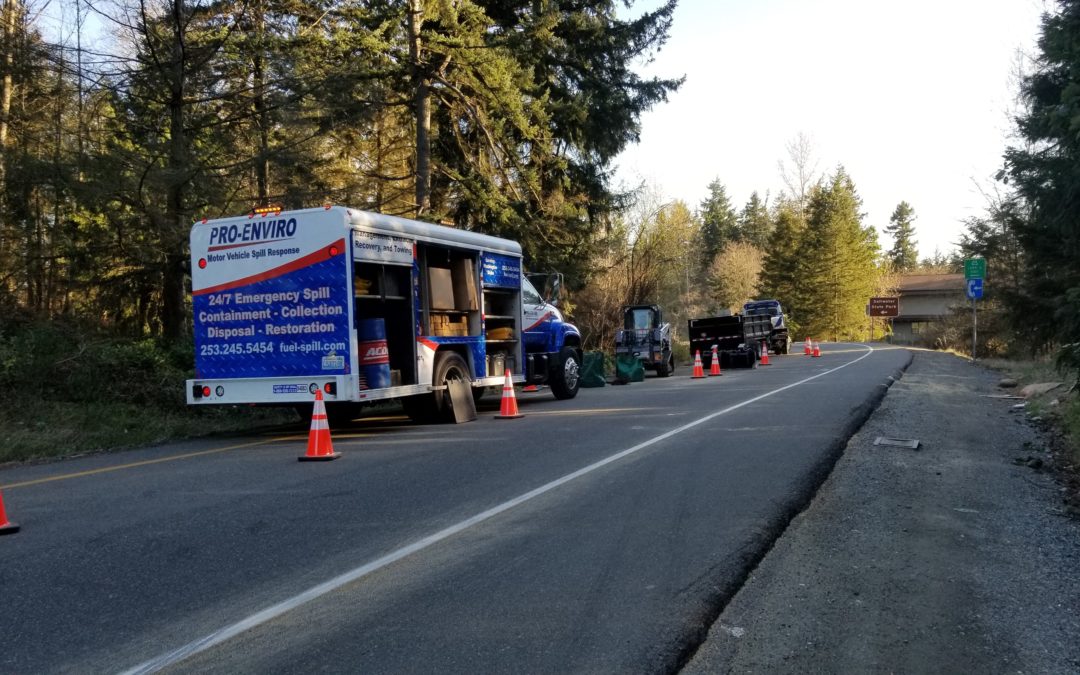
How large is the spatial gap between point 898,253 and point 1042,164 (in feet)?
419

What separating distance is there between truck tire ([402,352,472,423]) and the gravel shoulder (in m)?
A: 6.41

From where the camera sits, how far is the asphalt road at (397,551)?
13.2 ft

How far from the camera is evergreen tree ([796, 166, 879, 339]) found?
213ft

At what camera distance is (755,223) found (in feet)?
347

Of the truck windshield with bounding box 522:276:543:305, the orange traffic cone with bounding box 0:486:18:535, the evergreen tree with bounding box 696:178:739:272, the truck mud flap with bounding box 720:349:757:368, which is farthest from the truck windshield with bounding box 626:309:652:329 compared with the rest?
the evergreen tree with bounding box 696:178:739:272

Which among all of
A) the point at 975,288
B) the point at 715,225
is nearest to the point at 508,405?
the point at 975,288

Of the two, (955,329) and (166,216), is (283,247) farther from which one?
(955,329)

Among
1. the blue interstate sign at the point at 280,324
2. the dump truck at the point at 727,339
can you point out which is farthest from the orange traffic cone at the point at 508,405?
the dump truck at the point at 727,339

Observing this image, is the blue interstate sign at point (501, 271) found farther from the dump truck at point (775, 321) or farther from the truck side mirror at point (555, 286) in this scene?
the dump truck at point (775, 321)

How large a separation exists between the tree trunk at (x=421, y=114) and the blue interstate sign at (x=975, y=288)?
2182cm

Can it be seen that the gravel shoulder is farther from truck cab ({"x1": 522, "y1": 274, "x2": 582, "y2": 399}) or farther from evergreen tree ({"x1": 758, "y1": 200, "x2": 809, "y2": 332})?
evergreen tree ({"x1": 758, "y1": 200, "x2": 809, "y2": 332})

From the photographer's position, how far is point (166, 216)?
48.4ft

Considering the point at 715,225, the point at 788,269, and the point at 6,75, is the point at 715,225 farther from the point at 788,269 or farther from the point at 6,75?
the point at 6,75

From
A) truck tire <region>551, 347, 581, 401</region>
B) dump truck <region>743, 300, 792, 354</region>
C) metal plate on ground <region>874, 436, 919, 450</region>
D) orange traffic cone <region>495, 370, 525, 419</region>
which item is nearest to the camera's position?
metal plate on ground <region>874, 436, 919, 450</region>
